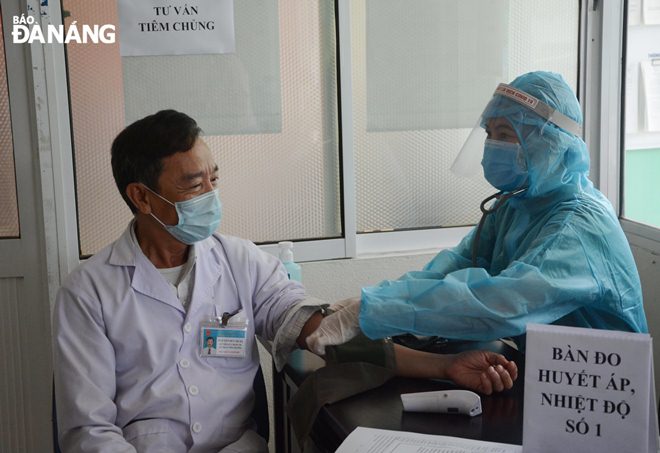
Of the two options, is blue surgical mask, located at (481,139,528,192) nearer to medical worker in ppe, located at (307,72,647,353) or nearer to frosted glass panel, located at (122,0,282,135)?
medical worker in ppe, located at (307,72,647,353)

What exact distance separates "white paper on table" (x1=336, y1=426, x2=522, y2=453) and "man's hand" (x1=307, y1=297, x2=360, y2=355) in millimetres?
400

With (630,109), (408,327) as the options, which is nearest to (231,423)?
(408,327)

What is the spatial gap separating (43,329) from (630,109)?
2402 mm

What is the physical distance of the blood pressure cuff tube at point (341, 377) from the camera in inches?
63.2

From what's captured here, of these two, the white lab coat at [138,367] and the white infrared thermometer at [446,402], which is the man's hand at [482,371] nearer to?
the white infrared thermometer at [446,402]

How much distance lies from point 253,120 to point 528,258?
50.5 inches

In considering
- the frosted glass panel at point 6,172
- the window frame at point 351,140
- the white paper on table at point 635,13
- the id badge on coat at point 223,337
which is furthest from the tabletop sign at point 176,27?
the white paper on table at point 635,13

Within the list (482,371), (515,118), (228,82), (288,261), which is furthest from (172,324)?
(228,82)

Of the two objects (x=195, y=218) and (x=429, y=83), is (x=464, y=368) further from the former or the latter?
(x=429, y=83)

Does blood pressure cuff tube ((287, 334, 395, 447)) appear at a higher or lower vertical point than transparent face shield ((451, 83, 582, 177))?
lower

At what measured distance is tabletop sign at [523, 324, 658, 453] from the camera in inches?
43.3

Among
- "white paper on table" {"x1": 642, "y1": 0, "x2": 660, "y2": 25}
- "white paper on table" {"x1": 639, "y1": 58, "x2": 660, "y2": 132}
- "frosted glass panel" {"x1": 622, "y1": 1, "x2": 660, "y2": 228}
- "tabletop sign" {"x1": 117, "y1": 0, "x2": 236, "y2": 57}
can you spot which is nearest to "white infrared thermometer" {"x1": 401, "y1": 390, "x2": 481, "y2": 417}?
"tabletop sign" {"x1": 117, "y1": 0, "x2": 236, "y2": 57}

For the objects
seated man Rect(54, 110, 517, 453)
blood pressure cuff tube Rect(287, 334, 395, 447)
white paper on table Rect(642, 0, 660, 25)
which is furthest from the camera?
white paper on table Rect(642, 0, 660, 25)

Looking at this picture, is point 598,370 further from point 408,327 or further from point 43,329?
point 43,329
